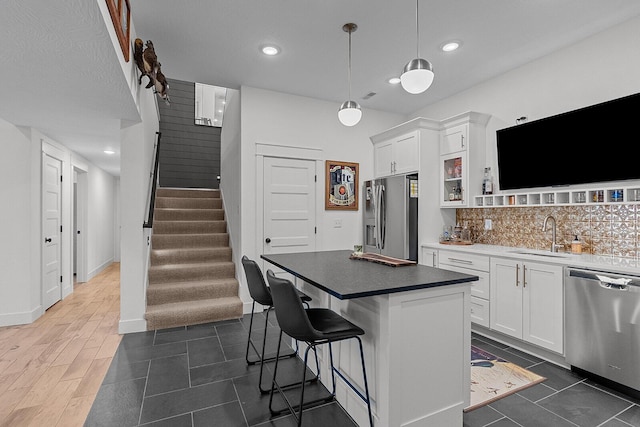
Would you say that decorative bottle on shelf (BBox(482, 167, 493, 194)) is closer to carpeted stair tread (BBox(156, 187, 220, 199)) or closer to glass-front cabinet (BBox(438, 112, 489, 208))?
glass-front cabinet (BBox(438, 112, 489, 208))

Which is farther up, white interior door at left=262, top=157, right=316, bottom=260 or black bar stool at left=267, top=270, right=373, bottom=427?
white interior door at left=262, top=157, right=316, bottom=260

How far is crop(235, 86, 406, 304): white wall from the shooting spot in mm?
4266

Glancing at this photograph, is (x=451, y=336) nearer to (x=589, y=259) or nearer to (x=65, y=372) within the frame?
(x=589, y=259)

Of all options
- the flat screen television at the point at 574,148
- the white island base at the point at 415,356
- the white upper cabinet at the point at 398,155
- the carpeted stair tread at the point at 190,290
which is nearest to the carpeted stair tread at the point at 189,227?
the carpeted stair tread at the point at 190,290

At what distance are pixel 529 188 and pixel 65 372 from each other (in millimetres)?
4692

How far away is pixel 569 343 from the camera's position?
2639 mm

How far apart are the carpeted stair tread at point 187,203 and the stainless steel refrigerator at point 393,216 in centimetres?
297

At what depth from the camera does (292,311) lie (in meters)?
1.74

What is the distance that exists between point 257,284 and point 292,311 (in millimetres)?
761

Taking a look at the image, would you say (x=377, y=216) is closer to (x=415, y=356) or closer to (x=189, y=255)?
(x=189, y=255)

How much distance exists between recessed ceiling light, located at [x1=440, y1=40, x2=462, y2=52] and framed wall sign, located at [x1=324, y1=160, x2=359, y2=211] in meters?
2.05

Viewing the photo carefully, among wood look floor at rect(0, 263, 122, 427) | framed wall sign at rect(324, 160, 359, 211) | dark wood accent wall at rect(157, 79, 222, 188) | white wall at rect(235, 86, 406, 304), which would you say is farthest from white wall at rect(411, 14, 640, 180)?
dark wood accent wall at rect(157, 79, 222, 188)

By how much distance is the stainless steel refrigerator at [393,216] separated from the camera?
13.6 feet

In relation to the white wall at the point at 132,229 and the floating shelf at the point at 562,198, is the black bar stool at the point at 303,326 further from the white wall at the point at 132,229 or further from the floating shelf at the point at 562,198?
the floating shelf at the point at 562,198
